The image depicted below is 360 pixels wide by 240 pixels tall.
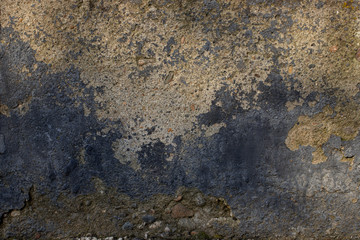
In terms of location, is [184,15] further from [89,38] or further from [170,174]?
[170,174]

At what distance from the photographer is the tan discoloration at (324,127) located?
129 centimetres

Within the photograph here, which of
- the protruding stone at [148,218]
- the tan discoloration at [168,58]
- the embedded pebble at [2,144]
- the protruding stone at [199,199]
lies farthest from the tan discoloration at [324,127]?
the embedded pebble at [2,144]

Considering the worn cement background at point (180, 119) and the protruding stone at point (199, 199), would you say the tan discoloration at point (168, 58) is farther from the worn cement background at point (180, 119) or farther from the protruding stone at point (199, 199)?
the protruding stone at point (199, 199)

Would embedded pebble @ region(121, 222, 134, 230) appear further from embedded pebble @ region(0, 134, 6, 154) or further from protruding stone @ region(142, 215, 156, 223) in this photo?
embedded pebble @ region(0, 134, 6, 154)

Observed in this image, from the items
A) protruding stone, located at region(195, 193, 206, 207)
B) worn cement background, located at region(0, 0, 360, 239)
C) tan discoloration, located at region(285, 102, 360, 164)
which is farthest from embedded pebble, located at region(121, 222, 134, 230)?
tan discoloration, located at region(285, 102, 360, 164)

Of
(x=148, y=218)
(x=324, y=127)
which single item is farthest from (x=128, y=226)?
(x=324, y=127)

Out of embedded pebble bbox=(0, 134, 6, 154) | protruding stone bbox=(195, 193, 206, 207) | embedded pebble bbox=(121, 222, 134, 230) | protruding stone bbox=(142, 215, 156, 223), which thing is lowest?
embedded pebble bbox=(121, 222, 134, 230)

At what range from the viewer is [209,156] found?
134 cm

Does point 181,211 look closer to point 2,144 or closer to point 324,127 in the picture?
point 324,127

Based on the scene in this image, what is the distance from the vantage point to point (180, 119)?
1.32 meters

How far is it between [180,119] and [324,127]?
620mm

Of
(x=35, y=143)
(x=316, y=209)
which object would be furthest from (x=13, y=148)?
(x=316, y=209)

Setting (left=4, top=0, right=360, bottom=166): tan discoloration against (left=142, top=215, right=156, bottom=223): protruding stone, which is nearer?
(left=4, top=0, right=360, bottom=166): tan discoloration

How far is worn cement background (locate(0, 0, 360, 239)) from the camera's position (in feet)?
4.21
